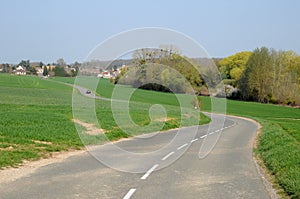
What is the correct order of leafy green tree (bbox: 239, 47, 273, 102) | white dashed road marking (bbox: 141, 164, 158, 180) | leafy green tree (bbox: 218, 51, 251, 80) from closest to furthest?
white dashed road marking (bbox: 141, 164, 158, 180), leafy green tree (bbox: 239, 47, 273, 102), leafy green tree (bbox: 218, 51, 251, 80)

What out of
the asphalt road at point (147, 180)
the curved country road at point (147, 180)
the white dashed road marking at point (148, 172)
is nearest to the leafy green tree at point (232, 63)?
the curved country road at point (147, 180)

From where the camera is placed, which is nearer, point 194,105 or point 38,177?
point 38,177

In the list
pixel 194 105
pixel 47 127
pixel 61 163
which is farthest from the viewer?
pixel 194 105

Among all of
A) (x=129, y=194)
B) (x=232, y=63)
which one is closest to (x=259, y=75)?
(x=232, y=63)

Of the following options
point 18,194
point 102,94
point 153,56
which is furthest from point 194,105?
point 18,194

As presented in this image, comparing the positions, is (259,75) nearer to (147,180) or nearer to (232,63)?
(232,63)

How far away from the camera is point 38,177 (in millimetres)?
9859

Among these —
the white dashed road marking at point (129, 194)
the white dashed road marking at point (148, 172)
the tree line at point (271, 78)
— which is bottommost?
the white dashed road marking at point (148, 172)

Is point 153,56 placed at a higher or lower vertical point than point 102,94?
higher

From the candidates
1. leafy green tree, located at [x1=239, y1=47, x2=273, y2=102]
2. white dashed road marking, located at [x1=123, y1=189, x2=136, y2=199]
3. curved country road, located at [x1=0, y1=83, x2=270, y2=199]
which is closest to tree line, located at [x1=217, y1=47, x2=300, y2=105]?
leafy green tree, located at [x1=239, y1=47, x2=273, y2=102]

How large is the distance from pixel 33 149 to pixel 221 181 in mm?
7847

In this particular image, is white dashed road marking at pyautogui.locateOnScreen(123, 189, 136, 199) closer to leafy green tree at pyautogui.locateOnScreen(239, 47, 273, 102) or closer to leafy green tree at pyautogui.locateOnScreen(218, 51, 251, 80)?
leafy green tree at pyautogui.locateOnScreen(239, 47, 273, 102)

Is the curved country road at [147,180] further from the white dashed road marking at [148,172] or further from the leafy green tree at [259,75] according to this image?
the leafy green tree at [259,75]

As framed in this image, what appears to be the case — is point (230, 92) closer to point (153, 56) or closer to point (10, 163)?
point (153, 56)
